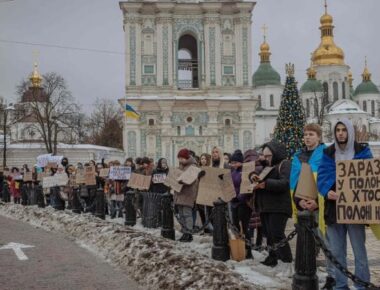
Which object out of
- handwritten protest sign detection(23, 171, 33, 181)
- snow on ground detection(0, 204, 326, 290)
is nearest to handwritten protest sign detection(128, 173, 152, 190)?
snow on ground detection(0, 204, 326, 290)

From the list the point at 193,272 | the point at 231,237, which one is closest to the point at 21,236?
the point at 231,237

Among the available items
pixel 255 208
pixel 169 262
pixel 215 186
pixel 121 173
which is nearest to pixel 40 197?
pixel 121 173

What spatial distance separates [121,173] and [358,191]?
34.2 feet

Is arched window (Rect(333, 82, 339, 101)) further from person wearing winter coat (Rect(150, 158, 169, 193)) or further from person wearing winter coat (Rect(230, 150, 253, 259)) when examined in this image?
person wearing winter coat (Rect(230, 150, 253, 259))

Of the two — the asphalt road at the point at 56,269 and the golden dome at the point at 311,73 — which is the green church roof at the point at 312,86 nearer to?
the golden dome at the point at 311,73

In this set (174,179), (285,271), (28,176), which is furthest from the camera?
(28,176)

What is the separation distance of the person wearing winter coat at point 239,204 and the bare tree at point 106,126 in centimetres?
6355

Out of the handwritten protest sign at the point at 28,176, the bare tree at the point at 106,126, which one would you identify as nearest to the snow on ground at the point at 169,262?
the handwritten protest sign at the point at 28,176

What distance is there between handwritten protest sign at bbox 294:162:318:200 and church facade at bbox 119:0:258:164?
37.5 meters

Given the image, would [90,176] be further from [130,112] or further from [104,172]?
[130,112]

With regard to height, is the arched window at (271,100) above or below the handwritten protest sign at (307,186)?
above

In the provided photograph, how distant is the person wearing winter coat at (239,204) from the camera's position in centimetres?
927

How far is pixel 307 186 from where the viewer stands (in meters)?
6.76

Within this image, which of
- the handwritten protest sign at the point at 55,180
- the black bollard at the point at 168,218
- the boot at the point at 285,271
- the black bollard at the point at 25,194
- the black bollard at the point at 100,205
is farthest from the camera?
the black bollard at the point at 25,194
